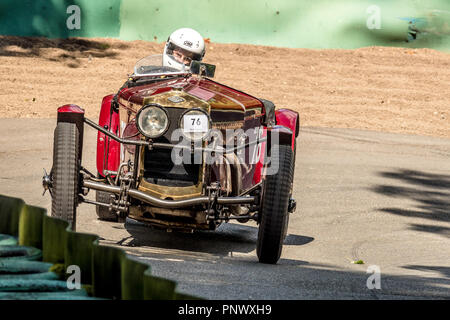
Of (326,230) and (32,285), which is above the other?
(32,285)

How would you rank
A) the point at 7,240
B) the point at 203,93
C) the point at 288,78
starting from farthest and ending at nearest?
the point at 288,78, the point at 203,93, the point at 7,240

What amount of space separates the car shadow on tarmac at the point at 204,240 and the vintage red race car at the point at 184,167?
0.40 m

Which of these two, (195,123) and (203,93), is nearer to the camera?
(195,123)

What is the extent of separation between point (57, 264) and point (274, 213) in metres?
2.25

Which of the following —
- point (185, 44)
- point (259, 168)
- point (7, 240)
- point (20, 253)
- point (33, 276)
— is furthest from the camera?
point (185, 44)

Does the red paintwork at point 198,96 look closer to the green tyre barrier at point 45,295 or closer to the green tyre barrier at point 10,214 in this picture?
the green tyre barrier at point 10,214

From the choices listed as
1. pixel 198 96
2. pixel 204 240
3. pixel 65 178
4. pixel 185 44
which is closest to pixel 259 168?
pixel 204 240

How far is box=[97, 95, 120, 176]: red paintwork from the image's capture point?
7277 millimetres

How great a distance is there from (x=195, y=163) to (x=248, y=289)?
1708mm

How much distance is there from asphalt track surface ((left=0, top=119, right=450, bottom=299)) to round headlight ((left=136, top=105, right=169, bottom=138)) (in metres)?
0.90

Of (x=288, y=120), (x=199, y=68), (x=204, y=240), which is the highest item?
(x=199, y=68)

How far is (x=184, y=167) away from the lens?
21.0 feet

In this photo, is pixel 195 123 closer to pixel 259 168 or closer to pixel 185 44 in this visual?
pixel 259 168
